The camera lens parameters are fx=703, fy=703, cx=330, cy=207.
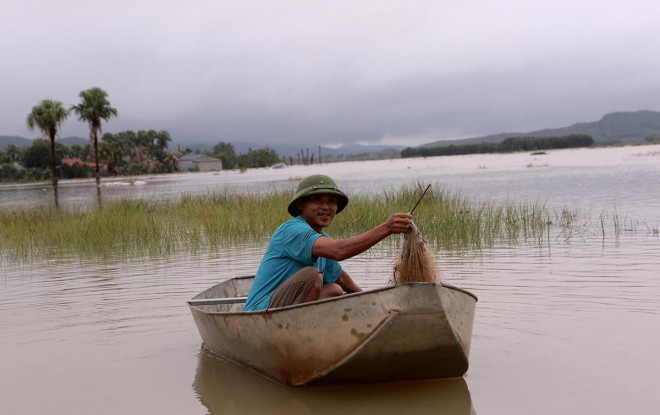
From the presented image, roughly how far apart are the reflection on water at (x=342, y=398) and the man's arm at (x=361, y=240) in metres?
1.03

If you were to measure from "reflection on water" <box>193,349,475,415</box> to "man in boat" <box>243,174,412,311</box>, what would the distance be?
65 centimetres

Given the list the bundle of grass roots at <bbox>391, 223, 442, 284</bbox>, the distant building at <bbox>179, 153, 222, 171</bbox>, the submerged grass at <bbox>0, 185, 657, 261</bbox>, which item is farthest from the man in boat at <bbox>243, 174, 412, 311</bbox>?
the distant building at <bbox>179, 153, 222, 171</bbox>

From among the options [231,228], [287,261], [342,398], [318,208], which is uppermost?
[318,208]

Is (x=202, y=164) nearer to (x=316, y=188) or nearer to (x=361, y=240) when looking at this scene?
(x=316, y=188)

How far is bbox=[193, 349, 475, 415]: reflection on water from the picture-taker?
15.7 ft

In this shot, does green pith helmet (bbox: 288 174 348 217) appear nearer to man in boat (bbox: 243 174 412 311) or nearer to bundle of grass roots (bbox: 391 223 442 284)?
man in boat (bbox: 243 174 412 311)

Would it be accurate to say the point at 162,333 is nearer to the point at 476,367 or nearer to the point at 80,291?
the point at 80,291

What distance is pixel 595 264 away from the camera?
9477 millimetres

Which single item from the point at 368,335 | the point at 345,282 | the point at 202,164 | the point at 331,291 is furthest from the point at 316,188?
the point at 202,164

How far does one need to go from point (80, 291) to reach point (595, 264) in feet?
22.6

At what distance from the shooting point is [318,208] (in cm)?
506

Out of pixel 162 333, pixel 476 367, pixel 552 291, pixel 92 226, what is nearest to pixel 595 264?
pixel 552 291

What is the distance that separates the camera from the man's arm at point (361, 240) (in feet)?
14.5

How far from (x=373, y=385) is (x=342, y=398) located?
0.26 meters
